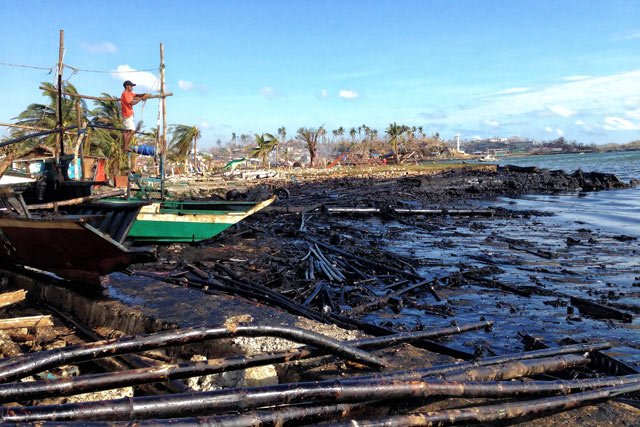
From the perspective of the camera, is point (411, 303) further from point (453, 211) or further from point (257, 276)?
point (453, 211)

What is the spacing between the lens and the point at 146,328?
5.63 metres

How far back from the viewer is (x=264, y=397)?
285 cm

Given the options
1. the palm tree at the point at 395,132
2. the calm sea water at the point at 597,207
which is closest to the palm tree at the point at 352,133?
the palm tree at the point at 395,132

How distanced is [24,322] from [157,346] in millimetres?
2760

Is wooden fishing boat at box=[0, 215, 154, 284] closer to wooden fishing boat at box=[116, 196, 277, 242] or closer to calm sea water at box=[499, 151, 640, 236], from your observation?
wooden fishing boat at box=[116, 196, 277, 242]

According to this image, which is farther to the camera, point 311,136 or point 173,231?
point 311,136

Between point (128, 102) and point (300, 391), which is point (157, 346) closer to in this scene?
point (300, 391)

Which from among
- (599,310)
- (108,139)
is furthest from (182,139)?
(599,310)

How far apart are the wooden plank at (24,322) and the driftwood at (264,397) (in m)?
3.28

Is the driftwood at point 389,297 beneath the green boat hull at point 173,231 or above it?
beneath

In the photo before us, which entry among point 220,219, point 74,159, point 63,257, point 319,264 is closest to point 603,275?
point 319,264

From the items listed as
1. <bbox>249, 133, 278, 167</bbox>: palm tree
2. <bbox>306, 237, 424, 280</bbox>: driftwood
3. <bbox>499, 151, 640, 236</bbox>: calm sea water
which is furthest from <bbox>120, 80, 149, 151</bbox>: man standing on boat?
<bbox>249, 133, 278, 167</bbox>: palm tree

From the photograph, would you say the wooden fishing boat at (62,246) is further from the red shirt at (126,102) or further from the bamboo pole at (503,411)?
the red shirt at (126,102)

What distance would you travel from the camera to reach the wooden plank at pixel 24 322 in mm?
5316
